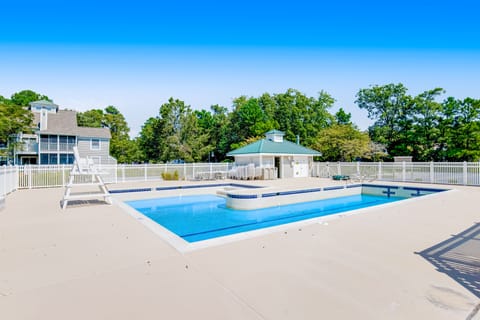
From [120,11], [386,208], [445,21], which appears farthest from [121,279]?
[445,21]

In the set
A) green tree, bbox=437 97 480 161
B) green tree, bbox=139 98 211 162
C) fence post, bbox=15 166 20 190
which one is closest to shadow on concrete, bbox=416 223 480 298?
fence post, bbox=15 166 20 190

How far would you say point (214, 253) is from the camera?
152 inches

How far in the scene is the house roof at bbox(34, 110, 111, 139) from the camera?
24.4 m

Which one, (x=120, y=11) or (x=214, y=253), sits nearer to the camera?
(x=214, y=253)

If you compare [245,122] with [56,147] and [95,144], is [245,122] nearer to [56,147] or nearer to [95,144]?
[95,144]

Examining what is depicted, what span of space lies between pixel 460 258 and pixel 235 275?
10.6 ft

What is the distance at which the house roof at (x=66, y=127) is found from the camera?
24.4m

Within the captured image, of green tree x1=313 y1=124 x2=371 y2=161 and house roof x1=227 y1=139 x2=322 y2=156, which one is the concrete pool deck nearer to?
house roof x1=227 y1=139 x2=322 y2=156

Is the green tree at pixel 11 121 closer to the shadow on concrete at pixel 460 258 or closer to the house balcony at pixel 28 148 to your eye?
the house balcony at pixel 28 148

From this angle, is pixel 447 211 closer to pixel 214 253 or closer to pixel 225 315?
pixel 214 253

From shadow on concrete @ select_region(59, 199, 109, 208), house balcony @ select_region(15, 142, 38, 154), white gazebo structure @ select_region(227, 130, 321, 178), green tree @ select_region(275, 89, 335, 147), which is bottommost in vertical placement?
shadow on concrete @ select_region(59, 199, 109, 208)

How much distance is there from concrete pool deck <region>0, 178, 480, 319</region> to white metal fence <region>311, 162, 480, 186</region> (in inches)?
420

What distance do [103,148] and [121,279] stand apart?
2681cm

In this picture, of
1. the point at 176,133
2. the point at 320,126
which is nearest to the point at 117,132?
the point at 176,133
